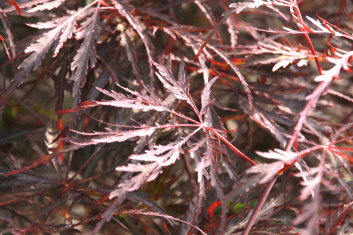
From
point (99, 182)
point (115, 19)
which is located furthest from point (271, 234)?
point (115, 19)

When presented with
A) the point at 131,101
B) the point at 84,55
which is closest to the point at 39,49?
the point at 84,55

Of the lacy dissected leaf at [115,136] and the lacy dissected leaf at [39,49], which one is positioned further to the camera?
the lacy dissected leaf at [39,49]

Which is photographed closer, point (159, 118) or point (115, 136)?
point (115, 136)

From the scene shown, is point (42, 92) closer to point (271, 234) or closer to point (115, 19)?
point (115, 19)

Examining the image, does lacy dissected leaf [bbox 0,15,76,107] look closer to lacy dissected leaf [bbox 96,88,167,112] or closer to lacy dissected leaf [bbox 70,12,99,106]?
lacy dissected leaf [bbox 70,12,99,106]

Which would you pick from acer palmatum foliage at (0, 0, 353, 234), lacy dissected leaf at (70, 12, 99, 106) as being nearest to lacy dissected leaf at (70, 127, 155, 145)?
acer palmatum foliage at (0, 0, 353, 234)

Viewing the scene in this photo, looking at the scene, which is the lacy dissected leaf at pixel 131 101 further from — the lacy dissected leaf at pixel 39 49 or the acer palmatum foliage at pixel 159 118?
the lacy dissected leaf at pixel 39 49

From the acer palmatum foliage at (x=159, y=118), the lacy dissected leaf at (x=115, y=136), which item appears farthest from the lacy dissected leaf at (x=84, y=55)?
the lacy dissected leaf at (x=115, y=136)

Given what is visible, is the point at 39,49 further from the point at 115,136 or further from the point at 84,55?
the point at 115,136
